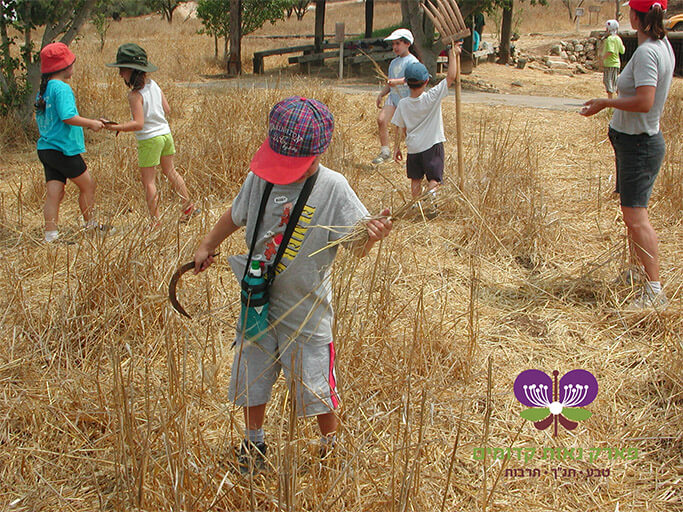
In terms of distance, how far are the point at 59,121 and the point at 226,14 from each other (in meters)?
13.7

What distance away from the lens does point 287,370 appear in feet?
6.63

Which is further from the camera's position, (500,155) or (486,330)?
(500,155)

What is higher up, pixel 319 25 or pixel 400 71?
pixel 319 25

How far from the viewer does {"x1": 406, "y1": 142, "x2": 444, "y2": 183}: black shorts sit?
482 cm

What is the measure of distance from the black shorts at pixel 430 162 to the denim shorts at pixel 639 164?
5.43 ft

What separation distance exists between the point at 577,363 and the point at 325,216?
67.5 inches

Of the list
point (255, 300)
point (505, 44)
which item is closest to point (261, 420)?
point (255, 300)

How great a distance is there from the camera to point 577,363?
9.81 ft

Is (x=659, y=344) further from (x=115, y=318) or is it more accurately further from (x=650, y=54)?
(x=115, y=318)

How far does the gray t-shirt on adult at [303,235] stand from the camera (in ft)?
6.43

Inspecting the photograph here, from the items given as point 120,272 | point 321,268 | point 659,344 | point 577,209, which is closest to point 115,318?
point 120,272

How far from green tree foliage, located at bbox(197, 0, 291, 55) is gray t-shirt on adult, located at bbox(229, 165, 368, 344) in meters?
15.8

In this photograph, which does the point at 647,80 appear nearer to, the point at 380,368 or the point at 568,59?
the point at 380,368

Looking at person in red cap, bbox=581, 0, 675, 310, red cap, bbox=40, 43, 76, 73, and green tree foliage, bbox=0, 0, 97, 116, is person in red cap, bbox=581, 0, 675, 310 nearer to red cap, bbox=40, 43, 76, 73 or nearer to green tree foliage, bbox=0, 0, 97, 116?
red cap, bbox=40, 43, 76, 73
